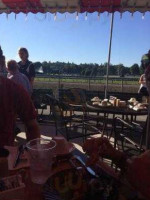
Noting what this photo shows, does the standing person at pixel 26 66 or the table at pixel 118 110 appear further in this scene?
the standing person at pixel 26 66

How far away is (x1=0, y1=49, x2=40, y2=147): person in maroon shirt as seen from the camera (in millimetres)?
1872

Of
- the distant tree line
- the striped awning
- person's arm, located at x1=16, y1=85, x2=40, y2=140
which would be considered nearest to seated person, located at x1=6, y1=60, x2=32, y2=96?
the striped awning

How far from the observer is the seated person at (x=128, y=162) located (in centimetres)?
109

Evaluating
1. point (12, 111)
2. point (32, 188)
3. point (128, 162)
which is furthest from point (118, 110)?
point (32, 188)

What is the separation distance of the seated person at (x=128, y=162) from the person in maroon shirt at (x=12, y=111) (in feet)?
2.54

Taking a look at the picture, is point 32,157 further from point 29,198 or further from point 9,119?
point 9,119

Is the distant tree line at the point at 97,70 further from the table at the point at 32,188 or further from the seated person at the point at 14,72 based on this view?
the table at the point at 32,188

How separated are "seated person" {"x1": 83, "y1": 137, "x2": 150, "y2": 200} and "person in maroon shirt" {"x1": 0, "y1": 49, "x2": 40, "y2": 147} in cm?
78

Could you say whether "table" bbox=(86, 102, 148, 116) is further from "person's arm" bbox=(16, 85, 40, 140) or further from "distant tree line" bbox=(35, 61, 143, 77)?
"distant tree line" bbox=(35, 61, 143, 77)

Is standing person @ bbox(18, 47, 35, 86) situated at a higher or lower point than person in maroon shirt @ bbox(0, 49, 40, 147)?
higher

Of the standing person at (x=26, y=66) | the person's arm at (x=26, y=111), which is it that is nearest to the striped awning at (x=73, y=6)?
the standing person at (x=26, y=66)

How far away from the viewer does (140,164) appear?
1126mm

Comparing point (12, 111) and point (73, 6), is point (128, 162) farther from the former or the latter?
point (73, 6)

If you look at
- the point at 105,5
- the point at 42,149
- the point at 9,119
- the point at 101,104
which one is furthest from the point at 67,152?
the point at 105,5
